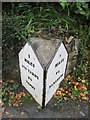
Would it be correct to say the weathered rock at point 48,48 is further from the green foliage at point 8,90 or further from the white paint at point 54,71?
the green foliage at point 8,90

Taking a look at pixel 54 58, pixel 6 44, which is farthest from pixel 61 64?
pixel 6 44

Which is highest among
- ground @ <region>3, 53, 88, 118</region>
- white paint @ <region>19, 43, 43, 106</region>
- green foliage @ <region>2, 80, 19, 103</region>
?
white paint @ <region>19, 43, 43, 106</region>

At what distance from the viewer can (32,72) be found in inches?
133

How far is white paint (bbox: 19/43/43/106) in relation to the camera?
3.22m

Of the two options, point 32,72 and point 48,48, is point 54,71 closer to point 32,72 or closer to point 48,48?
point 32,72

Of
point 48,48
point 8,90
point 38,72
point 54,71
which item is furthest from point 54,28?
point 8,90

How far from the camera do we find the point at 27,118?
144 inches

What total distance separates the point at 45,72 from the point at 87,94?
0.98 meters

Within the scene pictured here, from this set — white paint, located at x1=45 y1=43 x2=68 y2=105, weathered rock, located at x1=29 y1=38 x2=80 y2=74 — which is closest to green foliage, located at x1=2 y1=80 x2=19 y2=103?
white paint, located at x1=45 y1=43 x2=68 y2=105

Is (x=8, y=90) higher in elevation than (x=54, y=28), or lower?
lower

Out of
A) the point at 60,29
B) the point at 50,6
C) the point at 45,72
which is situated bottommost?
the point at 45,72

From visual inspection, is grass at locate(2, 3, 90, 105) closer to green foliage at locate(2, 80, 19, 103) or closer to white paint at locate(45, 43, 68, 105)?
green foliage at locate(2, 80, 19, 103)

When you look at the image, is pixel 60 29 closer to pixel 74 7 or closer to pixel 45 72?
pixel 74 7

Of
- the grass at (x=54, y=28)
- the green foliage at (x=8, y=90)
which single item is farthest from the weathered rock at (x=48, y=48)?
the green foliage at (x=8, y=90)
